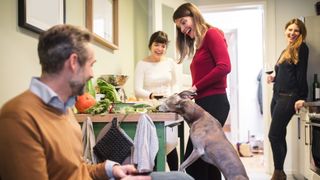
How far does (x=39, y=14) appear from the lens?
158cm

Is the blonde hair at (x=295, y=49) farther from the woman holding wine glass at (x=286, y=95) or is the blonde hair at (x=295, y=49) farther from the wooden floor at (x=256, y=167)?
the wooden floor at (x=256, y=167)

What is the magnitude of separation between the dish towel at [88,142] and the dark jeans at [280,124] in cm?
208

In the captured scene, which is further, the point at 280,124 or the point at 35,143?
the point at 280,124

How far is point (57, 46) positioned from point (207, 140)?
0.99m

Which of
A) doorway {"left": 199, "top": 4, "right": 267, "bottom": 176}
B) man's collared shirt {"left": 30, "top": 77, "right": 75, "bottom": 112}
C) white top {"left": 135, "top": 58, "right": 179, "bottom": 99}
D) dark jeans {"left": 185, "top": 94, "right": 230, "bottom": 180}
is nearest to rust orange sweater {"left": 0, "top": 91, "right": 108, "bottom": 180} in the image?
man's collared shirt {"left": 30, "top": 77, "right": 75, "bottom": 112}

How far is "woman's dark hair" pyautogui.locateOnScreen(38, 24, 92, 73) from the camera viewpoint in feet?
3.05

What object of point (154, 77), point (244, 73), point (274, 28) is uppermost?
point (274, 28)

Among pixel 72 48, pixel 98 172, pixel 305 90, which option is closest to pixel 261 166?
pixel 305 90

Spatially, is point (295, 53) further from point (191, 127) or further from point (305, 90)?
point (191, 127)

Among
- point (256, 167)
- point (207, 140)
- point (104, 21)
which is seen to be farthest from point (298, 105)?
point (104, 21)

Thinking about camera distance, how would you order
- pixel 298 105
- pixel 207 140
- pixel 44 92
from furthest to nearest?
pixel 298 105
pixel 207 140
pixel 44 92

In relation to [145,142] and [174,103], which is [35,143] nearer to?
[145,142]

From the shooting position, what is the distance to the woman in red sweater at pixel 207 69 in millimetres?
1840

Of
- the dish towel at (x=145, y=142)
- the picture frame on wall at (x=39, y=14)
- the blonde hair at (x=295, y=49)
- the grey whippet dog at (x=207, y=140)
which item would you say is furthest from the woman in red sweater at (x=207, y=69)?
the blonde hair at (x=295, y=49)
